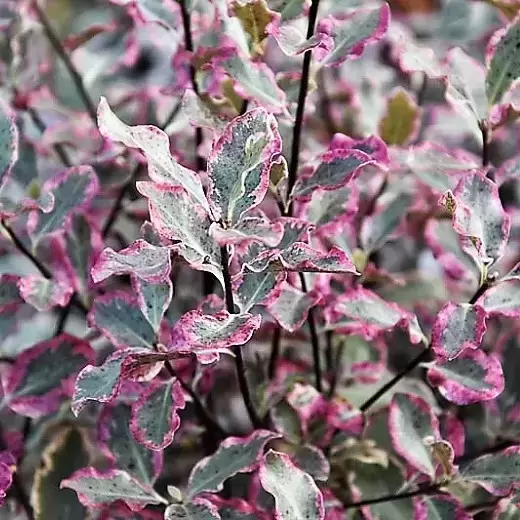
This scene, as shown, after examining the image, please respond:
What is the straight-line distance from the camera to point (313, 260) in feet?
1.98

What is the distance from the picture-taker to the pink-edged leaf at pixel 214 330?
586mm

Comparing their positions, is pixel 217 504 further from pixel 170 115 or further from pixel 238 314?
pixel 170 115

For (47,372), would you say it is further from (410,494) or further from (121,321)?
(410,494)

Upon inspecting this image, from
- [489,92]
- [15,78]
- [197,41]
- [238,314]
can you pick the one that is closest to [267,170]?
[238,314]

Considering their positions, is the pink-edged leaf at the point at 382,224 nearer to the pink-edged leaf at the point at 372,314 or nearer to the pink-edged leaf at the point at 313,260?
the pink-edged leaf at the point at 372,314

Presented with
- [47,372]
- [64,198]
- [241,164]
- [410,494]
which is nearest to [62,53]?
[64,198]

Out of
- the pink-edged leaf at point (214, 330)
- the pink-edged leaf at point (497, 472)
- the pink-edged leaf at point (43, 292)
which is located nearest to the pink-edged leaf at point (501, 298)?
the pink-edged leaf at point (497, 472)

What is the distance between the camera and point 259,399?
82 cm

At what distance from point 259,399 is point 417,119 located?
1.21 ft

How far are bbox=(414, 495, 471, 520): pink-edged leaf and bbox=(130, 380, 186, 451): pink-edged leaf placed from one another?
22 cm

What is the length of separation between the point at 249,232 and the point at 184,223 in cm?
5

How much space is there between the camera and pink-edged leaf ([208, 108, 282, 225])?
0.61 metres

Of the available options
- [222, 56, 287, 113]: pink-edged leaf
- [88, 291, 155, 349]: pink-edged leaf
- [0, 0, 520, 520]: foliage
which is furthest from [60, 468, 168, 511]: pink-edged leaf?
[222, 56, 287, 113]: pink-edged leaf

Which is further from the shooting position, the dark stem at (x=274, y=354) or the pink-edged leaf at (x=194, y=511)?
the dark stem at (x=274, y=354)
